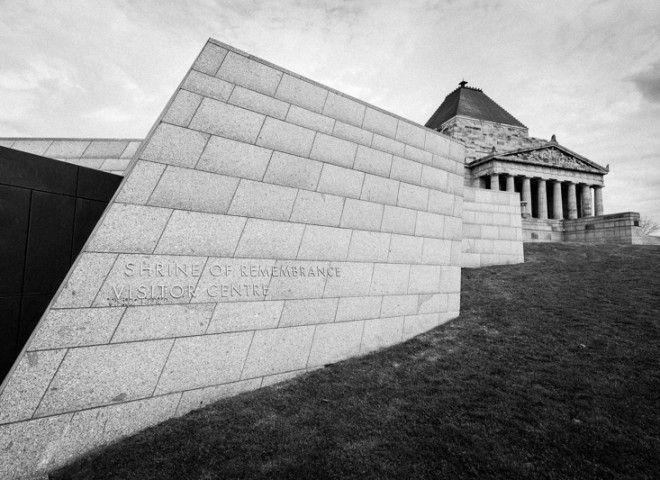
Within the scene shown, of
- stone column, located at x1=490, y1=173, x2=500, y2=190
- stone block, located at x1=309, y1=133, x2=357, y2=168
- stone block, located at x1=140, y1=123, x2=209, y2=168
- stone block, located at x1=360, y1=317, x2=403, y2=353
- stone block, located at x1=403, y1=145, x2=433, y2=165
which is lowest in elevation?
stone block, located at x1=360, y1=317, x2=403, y2=353

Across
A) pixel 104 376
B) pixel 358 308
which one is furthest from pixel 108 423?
pixel 358 308

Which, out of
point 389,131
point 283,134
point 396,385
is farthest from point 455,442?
point 389,131

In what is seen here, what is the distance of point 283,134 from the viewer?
764 cm

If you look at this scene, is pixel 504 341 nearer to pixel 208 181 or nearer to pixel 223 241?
pixel 223 241

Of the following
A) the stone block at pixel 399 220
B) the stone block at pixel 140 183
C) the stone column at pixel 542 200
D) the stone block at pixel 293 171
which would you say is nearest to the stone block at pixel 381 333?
the stone block at pixel 399 220

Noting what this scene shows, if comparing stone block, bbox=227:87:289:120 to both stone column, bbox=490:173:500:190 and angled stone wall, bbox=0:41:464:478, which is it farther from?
stone column, bbox=490:173:500:190

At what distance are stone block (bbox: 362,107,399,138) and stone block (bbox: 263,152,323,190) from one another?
229cm

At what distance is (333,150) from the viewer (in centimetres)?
835

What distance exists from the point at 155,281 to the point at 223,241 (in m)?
1.43

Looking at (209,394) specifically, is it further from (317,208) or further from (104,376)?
(317,208)

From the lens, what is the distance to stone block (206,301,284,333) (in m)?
6.21

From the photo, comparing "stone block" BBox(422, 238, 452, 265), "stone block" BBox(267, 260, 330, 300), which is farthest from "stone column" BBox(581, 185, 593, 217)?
"stone block" BBox(267, 260, 330, 300)

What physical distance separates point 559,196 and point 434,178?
4490cm

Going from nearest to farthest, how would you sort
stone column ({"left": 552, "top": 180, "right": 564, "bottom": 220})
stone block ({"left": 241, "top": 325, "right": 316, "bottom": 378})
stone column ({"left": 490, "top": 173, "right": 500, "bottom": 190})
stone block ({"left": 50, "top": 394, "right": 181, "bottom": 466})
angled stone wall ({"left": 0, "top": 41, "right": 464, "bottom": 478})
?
stone block ({"left": 50, "top": 394, "right": 181, "bottom": 466})
angled stone wall ({"left": 0, "top": 41, "right": 464, "bottom": 478})
stone block ({"left": 241, "top": 325, "right": 316, "bottom": 378})
stone column ({"left": 490, "top": 173, "right": 500, "bottom": 190})
stone column ({"left": 552, "top": 180, "right": 564, "bottom": 220})
